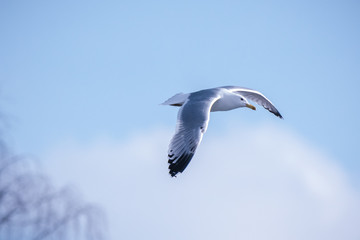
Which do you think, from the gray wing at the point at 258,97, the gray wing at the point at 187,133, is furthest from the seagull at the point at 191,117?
the gray wing at the point at 258,97

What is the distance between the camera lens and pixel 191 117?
336 inches

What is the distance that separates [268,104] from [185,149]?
4.83 m

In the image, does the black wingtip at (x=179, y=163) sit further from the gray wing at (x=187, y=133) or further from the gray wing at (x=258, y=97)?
the gray wing at (x=258, y=97)

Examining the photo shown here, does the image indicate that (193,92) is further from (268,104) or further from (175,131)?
(268,104)

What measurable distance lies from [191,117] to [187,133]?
369 mm

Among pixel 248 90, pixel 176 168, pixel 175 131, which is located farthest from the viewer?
pixel 248 90

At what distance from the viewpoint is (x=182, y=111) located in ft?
28.8

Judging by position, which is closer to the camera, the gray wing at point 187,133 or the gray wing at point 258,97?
the gray wing at point 187,133

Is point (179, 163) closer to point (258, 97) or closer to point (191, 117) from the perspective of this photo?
point (191, 117)

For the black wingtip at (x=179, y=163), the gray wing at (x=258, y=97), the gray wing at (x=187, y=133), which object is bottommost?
the black wingtip at (x=179, y=163)

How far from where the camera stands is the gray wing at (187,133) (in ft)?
25.8

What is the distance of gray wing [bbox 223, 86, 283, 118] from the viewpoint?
11785 mm

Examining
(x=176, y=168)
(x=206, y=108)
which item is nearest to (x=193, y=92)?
(x=206, y=108)

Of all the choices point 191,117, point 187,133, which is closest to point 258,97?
point 191,117
